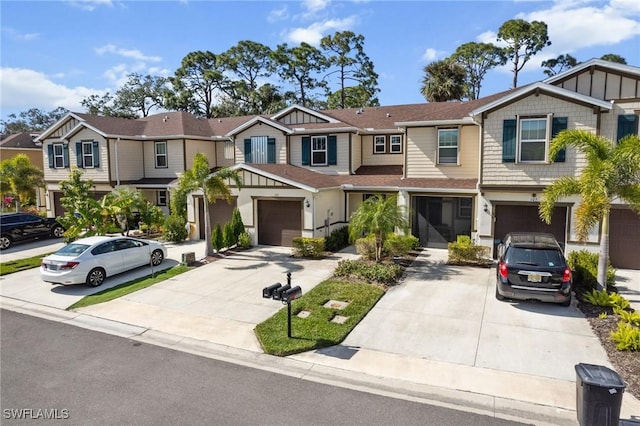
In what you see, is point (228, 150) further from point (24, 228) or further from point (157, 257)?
point (157, 257)

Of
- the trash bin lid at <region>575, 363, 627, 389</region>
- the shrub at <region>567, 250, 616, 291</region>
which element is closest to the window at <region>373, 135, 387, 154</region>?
the shrub at <region>567, 250, 616, 291</region>

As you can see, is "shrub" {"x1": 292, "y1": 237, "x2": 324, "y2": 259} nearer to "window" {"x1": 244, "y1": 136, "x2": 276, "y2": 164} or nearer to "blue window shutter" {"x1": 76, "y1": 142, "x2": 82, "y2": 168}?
"window" {"x1": 244, "y1": 136, "x2": 276, "y2": 164}

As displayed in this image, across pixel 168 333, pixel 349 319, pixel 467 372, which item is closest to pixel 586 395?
pixel 467 372

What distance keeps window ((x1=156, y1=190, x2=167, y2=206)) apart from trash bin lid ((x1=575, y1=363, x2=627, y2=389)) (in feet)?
81.7

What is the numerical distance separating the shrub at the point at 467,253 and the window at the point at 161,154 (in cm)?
1897

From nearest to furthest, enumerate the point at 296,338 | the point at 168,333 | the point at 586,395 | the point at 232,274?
the point at 586,395, the point at 296,338, the point at 168,333, the point at 232,274

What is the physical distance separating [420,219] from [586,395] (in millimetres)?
13673

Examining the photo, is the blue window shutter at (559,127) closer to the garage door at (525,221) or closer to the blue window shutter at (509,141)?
the blue window shutter at (509,141)

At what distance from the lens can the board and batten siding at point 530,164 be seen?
48.3 feet

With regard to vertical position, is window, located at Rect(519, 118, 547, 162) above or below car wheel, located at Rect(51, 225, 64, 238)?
above

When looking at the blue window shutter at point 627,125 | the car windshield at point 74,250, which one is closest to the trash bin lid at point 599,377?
the blue window shutter at point 627,125

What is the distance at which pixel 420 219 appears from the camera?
19406 millimetres

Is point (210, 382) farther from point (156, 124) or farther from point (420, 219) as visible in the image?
point (156, 124)

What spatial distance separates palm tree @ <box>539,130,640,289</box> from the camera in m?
10.7
